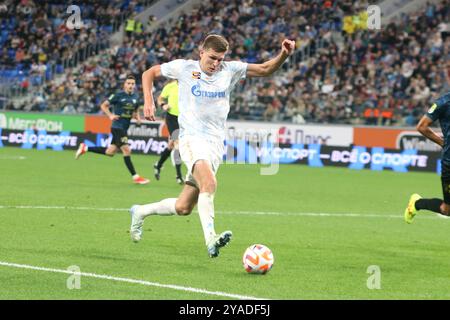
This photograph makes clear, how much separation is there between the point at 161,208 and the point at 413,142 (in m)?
21.3

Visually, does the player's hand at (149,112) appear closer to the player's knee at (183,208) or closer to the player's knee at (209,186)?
the player's knee at (209,186)

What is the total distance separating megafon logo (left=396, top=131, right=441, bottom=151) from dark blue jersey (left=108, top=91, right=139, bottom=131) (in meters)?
11.8

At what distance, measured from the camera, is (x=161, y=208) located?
10.6 meters

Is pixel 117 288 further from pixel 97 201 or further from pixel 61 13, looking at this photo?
pixel 61 13

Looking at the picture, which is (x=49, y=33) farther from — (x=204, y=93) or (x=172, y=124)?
(x=204, y=93)

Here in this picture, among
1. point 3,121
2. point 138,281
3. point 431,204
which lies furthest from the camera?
point 3,121

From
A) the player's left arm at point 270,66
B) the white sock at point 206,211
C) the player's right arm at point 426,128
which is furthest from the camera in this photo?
the player's right arm at point 426,128

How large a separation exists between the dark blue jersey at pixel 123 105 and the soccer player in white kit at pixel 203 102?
1113 centimetres

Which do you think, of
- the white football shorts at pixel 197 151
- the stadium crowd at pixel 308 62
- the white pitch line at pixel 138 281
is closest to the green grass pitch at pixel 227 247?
the white pitch line at pixel 138 281

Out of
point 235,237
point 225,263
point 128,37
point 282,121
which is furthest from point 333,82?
point 225,263

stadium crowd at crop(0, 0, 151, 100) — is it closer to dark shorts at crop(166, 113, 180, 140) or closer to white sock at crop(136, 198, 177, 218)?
dark shorts at crop(166, 113, 180, 140)

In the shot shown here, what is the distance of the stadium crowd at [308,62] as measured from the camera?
32.9 meters

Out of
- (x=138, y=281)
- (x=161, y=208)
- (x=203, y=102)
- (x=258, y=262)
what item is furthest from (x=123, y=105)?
(x=138, y=281)
